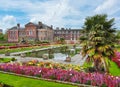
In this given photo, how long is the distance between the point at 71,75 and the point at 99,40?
10.8ft

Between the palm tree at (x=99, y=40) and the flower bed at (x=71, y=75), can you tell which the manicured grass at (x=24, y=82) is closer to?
the flower bed at (x=71, y=75)

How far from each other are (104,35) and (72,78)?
13.6 ft

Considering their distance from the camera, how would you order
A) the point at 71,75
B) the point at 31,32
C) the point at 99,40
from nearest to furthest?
the point at 71,75 < the point at 99,40 < the point at 31,32

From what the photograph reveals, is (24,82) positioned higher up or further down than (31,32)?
further down

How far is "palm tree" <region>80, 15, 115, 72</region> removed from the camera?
12.9m

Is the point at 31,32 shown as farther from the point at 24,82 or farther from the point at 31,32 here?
the point at 24,82

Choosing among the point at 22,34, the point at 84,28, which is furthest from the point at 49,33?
the point at 84,28

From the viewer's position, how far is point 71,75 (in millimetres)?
11539

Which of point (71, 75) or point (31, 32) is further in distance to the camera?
point (31, 32)

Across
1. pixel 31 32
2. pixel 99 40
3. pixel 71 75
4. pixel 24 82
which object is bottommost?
pixel 24 82

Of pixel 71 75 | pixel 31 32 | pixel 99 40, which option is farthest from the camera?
pixel 31 32

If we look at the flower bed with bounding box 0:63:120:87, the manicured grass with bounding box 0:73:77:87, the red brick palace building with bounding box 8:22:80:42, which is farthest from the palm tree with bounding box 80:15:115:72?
the red brick palace building with bounding box 8:22:80:42

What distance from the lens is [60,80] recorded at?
11.7 meters

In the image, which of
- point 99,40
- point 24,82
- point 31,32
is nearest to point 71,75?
point 24,82
